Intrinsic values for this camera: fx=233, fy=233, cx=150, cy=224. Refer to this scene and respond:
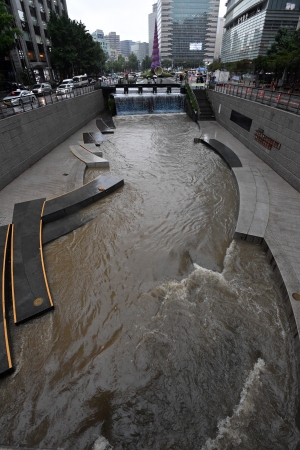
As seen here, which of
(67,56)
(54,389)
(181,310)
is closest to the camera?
(54,389)

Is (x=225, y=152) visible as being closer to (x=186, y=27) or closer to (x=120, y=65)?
(x=120, y=65)

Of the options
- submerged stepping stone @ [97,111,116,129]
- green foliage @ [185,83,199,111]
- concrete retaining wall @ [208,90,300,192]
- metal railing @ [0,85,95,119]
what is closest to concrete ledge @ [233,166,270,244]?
concrete retaining wall @ [208,90,300,192]

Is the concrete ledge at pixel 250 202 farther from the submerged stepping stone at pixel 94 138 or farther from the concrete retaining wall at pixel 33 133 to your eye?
the concrete retaining wall at pixel 33 133

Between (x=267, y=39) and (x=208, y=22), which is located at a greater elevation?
(x=208, y=22)

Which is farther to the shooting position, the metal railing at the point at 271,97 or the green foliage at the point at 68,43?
the green foliage at the point at 68,43

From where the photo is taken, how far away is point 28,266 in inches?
303

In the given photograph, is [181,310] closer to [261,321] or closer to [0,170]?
[261,321]

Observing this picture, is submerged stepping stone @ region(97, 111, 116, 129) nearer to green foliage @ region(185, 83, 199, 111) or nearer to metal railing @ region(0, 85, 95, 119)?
metal railing @ region(0, 85, 95, 119)

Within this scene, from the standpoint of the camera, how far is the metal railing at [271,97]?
1266 centimetres

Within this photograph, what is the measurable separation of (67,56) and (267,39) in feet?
177

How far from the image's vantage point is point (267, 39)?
62656 mm

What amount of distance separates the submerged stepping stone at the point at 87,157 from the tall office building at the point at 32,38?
37.3m

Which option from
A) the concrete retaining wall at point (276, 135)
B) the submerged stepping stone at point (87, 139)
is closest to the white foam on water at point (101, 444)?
the concrete retaining wall at point (276, 135)

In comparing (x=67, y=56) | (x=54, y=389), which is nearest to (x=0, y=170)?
(x=54, y=389)
